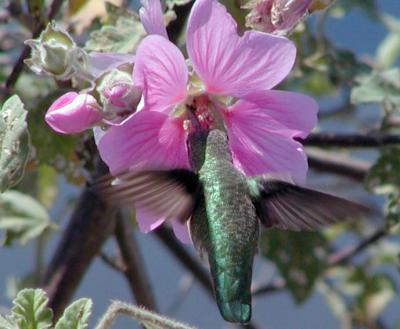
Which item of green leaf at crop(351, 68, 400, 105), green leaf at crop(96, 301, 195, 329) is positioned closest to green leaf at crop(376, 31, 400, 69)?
green leaf at crop(351, 68, 400, 105)

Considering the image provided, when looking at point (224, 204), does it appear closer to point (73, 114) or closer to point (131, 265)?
point (73, 114)

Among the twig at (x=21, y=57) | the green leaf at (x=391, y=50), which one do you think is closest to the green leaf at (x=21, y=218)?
the twig at (x=21, y=57)

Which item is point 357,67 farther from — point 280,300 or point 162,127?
point 280,300

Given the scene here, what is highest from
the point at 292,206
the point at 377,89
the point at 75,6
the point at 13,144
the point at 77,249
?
the point at 13,144

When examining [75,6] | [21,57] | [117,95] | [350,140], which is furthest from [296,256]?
[117,95]

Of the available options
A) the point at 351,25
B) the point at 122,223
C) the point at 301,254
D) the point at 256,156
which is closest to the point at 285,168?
the point at 256,156

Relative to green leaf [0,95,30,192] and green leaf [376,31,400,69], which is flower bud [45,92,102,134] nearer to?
green leaf [0,95,30,192]

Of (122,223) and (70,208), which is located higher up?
(122,223)
